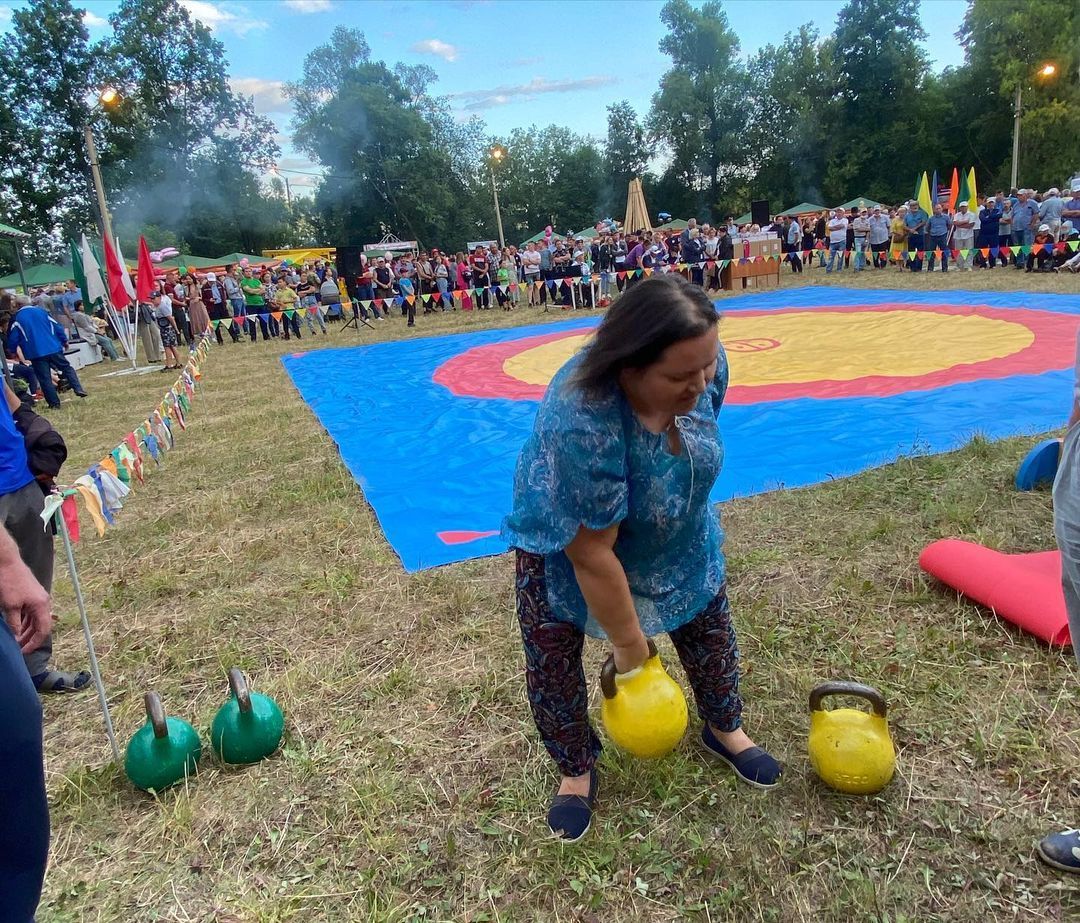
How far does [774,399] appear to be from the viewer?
7.08 meters

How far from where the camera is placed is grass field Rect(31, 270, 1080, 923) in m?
2.00

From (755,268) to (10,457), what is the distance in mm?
17528

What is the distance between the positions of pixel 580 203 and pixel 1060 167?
3268 centimetres

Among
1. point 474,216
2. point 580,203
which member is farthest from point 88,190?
point 580,203

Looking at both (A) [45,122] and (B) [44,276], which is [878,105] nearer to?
(B) [44,276]

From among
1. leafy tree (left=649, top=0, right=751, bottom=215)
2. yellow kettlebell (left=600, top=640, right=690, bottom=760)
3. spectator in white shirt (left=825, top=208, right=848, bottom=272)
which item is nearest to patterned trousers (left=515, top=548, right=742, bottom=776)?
yellow kettlebell (left=600, top=640, right=690, bottom=760)

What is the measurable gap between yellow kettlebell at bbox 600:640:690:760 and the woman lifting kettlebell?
0.21ft

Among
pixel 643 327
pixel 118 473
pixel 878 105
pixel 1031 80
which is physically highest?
pixel 878 105

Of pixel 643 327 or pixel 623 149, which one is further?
pixel 623 149

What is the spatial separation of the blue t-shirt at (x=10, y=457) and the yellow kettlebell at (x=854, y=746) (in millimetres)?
3286

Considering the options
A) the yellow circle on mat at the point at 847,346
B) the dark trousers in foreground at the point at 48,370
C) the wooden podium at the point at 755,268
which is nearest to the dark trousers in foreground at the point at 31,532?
the yellow circle on mat at the point at 847,346

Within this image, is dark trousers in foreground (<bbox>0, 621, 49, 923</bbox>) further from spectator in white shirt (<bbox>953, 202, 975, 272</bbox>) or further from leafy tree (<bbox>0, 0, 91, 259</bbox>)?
leafy tree (<bbox>0, 0, 91, 259</bbox>)

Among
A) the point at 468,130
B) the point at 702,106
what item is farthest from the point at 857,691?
the point at 468,130

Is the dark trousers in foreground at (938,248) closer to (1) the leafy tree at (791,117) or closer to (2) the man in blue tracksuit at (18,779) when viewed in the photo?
(2) the man in blue tracksuit at (18,779)
